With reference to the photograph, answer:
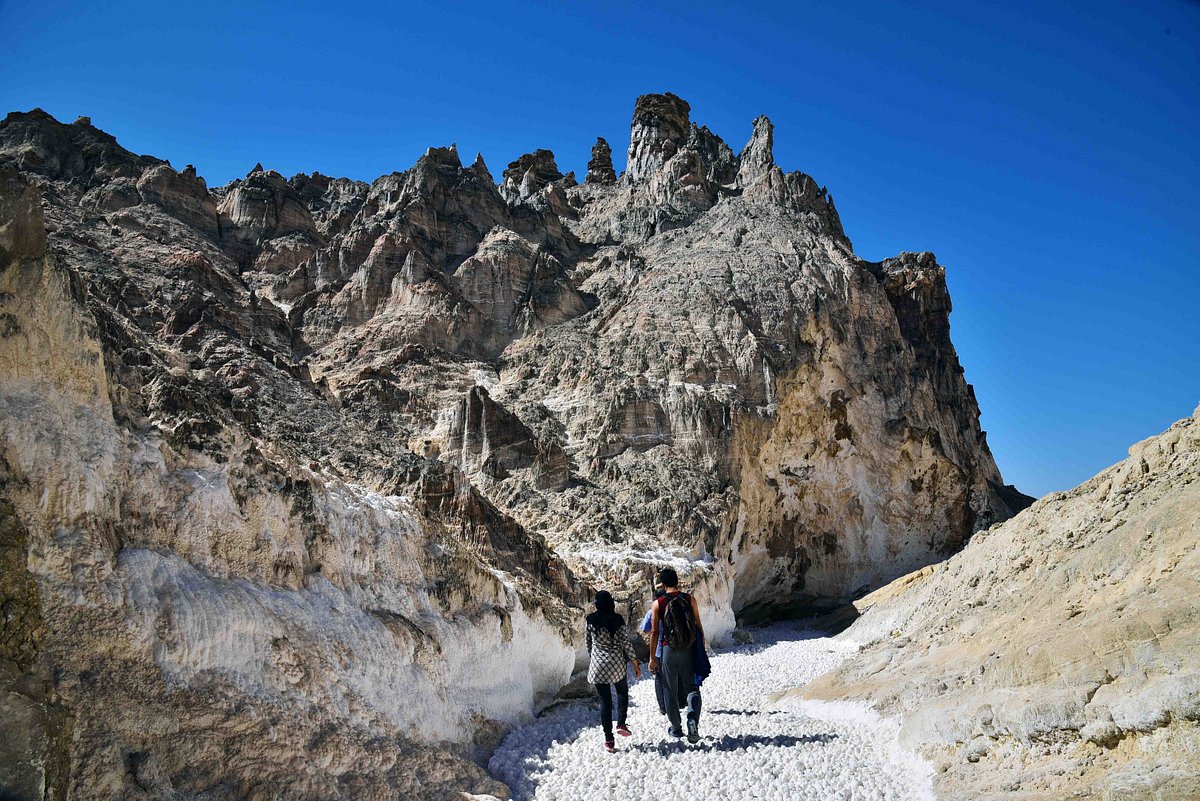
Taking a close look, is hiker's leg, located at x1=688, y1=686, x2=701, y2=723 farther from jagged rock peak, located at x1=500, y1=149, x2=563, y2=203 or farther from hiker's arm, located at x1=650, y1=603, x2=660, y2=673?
jagged rock peak, located at x1=500, y1=149, x2=563, y2=203

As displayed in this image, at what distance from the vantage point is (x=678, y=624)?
7.98 m

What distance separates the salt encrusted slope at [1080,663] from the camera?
5.57 metres

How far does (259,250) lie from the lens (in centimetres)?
3909

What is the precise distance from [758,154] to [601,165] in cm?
1691

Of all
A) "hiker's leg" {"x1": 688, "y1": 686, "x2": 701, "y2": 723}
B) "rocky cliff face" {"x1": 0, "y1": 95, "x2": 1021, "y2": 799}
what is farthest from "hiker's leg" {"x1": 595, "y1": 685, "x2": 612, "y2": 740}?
"rocky cliff face" {"x1": 0, "y1": 95, "x2": 1021, "y2": 799}

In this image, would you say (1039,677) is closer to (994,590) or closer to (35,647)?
(994,590)

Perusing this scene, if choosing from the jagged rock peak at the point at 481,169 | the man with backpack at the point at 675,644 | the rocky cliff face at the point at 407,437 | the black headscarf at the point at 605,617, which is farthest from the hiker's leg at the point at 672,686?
the jagged rock peak at the point at 481,169

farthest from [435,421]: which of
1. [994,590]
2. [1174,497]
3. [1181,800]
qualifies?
[1181,800]

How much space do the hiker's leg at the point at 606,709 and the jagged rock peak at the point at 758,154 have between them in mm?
43116

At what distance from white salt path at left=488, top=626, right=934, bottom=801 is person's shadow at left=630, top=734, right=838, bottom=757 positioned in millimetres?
11

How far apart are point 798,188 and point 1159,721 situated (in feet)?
142

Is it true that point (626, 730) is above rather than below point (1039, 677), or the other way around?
below

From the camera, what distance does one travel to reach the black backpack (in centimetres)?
798

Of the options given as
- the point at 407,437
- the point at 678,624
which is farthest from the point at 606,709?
the point at 407,437
